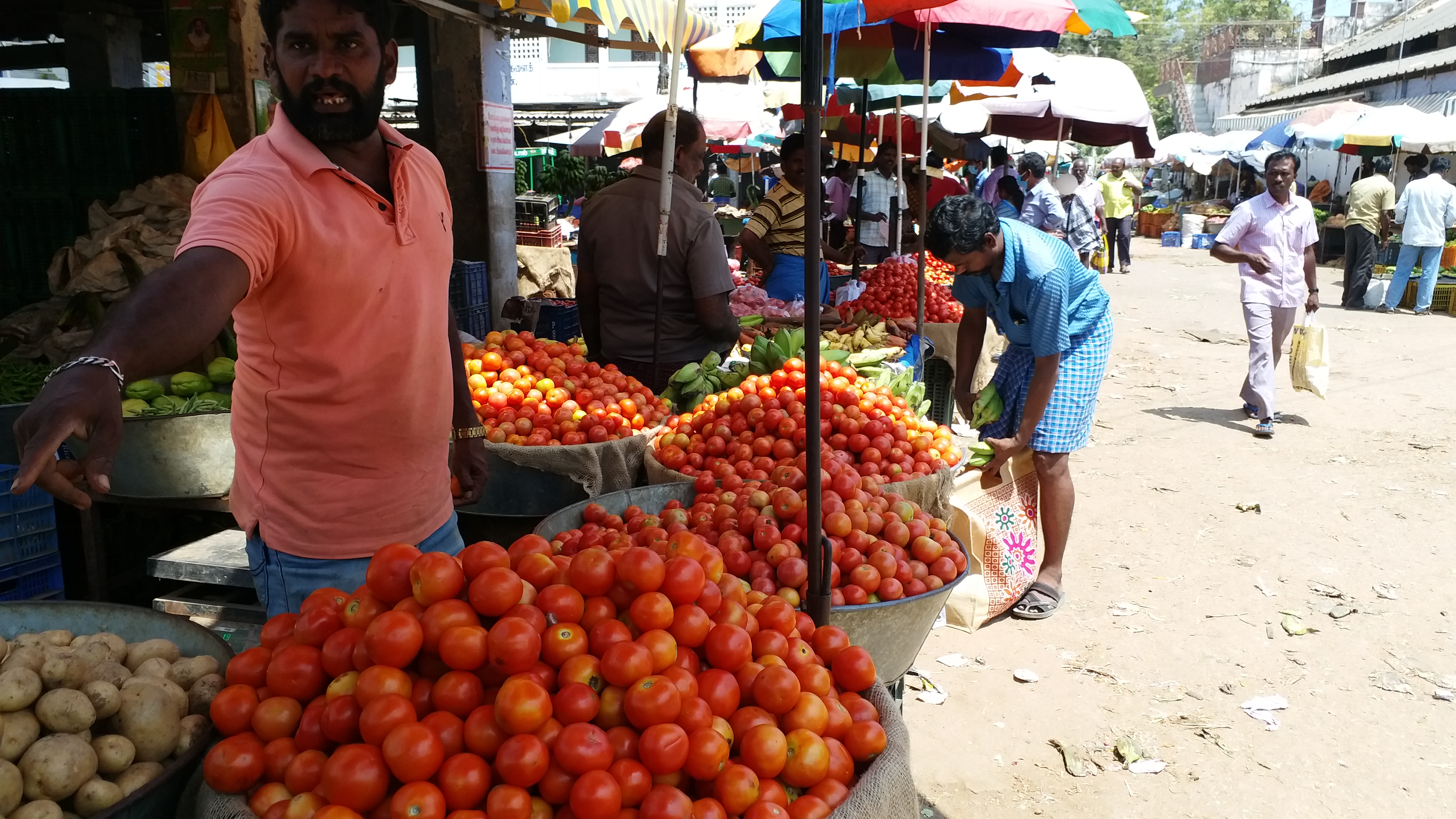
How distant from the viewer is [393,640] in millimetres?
1540

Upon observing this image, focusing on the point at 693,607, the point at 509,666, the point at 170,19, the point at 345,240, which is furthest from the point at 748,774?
the point at 170,19

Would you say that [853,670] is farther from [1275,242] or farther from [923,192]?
[1275,242]

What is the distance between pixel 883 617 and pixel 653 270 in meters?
2.49

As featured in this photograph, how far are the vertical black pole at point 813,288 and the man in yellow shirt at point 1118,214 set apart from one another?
19.2m

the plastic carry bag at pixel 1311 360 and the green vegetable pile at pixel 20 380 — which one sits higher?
the green vegetable pile at pixel 20 380

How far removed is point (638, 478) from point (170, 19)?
3.38m

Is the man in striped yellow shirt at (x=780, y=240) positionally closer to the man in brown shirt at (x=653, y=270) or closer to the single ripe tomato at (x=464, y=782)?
the man in brown shirt at (x=653, y=270)

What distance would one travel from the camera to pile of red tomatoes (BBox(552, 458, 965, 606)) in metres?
2.62

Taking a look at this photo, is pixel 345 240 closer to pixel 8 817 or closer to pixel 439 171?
pixel 439 171

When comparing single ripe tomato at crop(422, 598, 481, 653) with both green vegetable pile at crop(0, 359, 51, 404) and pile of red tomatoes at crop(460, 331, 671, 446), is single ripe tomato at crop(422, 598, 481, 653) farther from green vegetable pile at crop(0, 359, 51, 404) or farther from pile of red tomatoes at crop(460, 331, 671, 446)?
green vegetable pile at crop(0, 359, 51, 404)

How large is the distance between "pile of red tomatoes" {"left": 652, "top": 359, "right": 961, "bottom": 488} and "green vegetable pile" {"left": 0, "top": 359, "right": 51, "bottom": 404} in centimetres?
295

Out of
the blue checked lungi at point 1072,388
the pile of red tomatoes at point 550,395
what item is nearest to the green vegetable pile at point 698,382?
the pile of red tomatoes at point 550,395

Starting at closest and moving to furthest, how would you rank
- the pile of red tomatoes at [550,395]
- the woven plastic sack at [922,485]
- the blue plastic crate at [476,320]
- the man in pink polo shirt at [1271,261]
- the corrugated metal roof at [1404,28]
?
the woven plastic sack at [922,485], the pile of red tomatoes at [550,395], the blue plastic crate at [476,320], the man in pink polo shirt at [1271,261], the corrugated metal roof at [1404,28]

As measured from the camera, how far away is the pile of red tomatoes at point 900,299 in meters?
7.66
